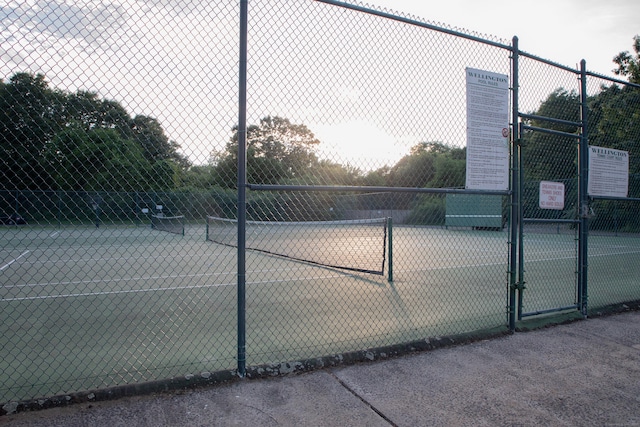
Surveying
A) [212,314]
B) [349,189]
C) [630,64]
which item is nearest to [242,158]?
[349,189]

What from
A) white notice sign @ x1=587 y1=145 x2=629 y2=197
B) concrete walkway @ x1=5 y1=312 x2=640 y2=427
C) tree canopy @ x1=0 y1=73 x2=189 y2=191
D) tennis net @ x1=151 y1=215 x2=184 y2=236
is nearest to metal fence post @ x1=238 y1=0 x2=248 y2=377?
concrete walkway @ x1=5 y1=312 x2=640 y2=427

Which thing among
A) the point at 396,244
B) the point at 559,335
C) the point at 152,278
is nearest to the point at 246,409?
the point at 559,335

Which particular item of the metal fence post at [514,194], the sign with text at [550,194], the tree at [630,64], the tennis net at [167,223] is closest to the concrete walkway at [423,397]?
the metal fence post at [514,194]

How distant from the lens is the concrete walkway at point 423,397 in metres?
2.86

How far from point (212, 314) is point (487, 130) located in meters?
4.34

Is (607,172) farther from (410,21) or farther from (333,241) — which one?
(333,241)

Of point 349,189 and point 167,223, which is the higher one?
point 349,189

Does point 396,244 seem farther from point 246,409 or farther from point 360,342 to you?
point 246,409

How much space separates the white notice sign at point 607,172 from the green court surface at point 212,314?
181 cm

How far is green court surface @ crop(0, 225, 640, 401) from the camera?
13.0 ft

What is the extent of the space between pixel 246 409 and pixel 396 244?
51.1ft

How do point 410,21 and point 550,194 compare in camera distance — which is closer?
point 410,21

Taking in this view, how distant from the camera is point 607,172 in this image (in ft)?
18.9

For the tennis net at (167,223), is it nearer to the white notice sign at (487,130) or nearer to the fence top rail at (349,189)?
the fence top rail at (349,189)
